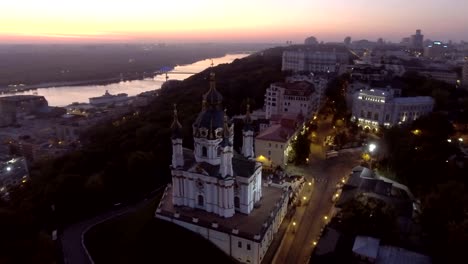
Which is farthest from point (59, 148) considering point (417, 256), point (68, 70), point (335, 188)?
point (68, 70)

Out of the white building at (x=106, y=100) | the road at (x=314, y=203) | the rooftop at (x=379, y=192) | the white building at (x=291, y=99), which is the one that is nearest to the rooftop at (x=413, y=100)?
the road at (x=314, y=203)

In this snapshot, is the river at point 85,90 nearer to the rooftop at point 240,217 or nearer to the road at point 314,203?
the road at point 314,203

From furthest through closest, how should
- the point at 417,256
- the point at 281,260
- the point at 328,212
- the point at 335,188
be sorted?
the point at 335,188, the point at 328,212, the point at 281,260, the point at 417,256

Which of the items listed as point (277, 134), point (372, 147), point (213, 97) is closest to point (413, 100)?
point (372, 147)

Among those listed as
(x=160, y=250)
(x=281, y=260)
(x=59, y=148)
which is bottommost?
(x=59, y=148)

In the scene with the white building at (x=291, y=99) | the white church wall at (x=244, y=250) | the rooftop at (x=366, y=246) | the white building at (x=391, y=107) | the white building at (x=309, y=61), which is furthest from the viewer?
the white building at (x=309, y=61)

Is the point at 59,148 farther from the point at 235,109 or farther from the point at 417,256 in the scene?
the point at 417,256
